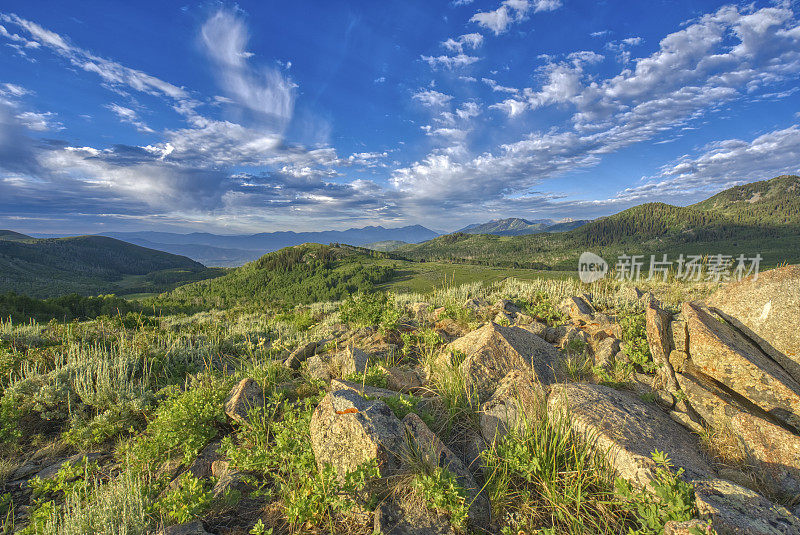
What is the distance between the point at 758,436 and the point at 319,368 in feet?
22.3

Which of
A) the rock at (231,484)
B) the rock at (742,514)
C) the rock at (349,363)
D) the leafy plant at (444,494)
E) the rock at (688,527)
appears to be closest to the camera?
the rock at (688,527)

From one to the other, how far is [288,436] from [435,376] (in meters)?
2.79

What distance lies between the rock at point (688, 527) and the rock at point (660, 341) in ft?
11.7

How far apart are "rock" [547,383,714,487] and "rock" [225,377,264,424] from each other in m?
4.56

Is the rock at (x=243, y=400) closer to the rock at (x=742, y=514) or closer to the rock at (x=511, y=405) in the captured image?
the rock at (x=511, y=405)

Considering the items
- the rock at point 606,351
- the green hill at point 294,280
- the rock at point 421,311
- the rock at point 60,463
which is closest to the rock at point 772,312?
the rock at point 606,351

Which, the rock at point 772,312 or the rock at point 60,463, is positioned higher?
the rock at point 772,312

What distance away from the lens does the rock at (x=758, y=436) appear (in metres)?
3.63

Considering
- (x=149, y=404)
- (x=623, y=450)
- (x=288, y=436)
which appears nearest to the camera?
(x=623, y=450)

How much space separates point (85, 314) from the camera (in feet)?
77.0

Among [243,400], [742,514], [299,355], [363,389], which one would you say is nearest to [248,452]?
[243,400]

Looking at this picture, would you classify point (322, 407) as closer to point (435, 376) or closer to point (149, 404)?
point (435, 376)

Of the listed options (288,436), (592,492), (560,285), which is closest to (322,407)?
(288,436)

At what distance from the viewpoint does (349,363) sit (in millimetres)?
6207
